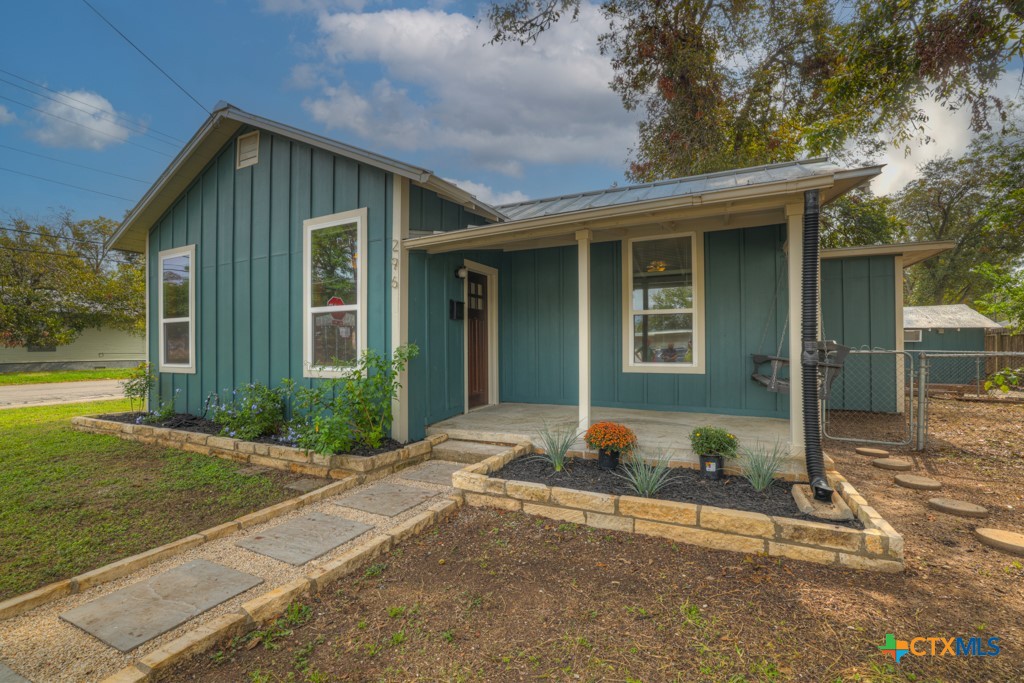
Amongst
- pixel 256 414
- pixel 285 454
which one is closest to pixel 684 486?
pixel 285 454

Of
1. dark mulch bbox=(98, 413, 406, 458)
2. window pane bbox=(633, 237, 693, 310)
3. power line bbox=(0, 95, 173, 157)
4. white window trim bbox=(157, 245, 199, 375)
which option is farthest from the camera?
power line bbox=(0, 95, 173, 157)

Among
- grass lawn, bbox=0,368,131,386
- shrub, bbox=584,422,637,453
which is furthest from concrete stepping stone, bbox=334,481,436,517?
grass lawn, bbox=0,368,131,386

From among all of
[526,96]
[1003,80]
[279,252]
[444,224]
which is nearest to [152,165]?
[526,96]

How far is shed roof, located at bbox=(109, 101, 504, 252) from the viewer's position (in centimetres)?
454

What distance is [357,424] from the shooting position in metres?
4.42

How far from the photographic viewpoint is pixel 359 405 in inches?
170

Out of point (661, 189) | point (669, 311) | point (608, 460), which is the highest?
point (661, 189)

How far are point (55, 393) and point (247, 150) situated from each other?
→ 10.3m


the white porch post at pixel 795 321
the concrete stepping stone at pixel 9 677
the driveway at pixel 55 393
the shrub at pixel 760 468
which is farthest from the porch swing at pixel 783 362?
the driveway at pixel 55 393

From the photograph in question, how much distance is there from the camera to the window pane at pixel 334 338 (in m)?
4.93

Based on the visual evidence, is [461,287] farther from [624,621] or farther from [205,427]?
[624,621]

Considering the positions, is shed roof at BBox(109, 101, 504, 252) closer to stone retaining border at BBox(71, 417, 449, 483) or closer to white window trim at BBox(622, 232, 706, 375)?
white window trim at BBox(622, 232, 706, 375)

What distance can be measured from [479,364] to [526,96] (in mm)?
7712

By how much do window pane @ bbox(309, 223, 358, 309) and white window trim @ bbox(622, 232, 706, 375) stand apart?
3.26m
